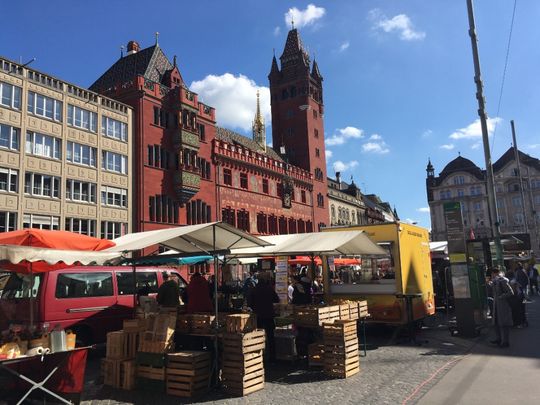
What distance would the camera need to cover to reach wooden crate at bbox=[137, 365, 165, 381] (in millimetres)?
7961

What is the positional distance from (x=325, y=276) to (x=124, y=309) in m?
5.96

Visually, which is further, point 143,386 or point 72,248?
point 143,386

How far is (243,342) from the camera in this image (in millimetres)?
7785

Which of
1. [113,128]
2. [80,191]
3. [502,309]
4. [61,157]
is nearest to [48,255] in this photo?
[502,309]

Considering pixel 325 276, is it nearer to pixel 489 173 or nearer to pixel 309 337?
pixel 309 337

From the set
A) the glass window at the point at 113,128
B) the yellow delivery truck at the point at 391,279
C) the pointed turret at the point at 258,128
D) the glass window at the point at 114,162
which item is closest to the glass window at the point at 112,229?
the glass window at the point at 114,162

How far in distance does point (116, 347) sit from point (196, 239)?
3.49 m

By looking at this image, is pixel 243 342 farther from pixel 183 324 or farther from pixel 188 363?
pixel 183 324

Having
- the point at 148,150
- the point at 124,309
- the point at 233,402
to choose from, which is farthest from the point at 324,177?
the point at 233,402

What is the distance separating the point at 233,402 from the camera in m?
7.19

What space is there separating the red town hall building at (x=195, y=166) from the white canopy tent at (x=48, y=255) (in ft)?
92.0

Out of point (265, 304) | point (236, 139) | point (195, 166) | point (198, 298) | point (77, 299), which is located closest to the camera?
point (198, 298)

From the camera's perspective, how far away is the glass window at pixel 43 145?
95.6 ft

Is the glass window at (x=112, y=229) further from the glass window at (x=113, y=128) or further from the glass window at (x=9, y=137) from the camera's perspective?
the glass window at (x=9, y=137)
